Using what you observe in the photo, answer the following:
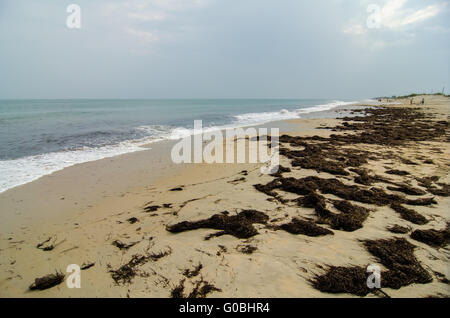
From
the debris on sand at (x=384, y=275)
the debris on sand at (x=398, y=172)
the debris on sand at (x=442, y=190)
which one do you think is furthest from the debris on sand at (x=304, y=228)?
the debris on sand at (x=398, y=172)

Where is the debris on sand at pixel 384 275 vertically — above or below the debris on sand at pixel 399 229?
below

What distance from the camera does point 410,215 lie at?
143 inches

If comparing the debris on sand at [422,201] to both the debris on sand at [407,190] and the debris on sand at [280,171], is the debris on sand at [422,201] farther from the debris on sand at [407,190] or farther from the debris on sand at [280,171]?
the debris on sand at [280,171]

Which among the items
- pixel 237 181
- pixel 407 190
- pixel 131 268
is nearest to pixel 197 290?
pixel 131 268

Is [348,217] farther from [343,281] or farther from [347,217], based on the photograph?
[343,281]

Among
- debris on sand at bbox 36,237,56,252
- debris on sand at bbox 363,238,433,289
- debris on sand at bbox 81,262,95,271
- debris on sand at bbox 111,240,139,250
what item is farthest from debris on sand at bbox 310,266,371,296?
debris on sand at bbox 36,237,56,252

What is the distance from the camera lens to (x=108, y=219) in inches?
159

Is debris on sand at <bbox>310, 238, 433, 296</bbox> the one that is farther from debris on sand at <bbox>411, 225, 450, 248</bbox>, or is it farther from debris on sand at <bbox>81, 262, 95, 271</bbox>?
debris on sand at <bbox>81, 262, 95, 271</bbox>

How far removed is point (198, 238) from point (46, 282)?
1.90 m

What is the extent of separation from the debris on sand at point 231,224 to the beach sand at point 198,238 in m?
0.04

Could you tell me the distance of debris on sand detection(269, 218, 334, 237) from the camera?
3.28 metres

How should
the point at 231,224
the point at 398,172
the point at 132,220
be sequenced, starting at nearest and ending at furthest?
1. the point at 231,224
2. the point at 132,220
3. the point at 398,172

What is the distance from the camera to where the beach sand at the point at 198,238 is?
94.1 inches
